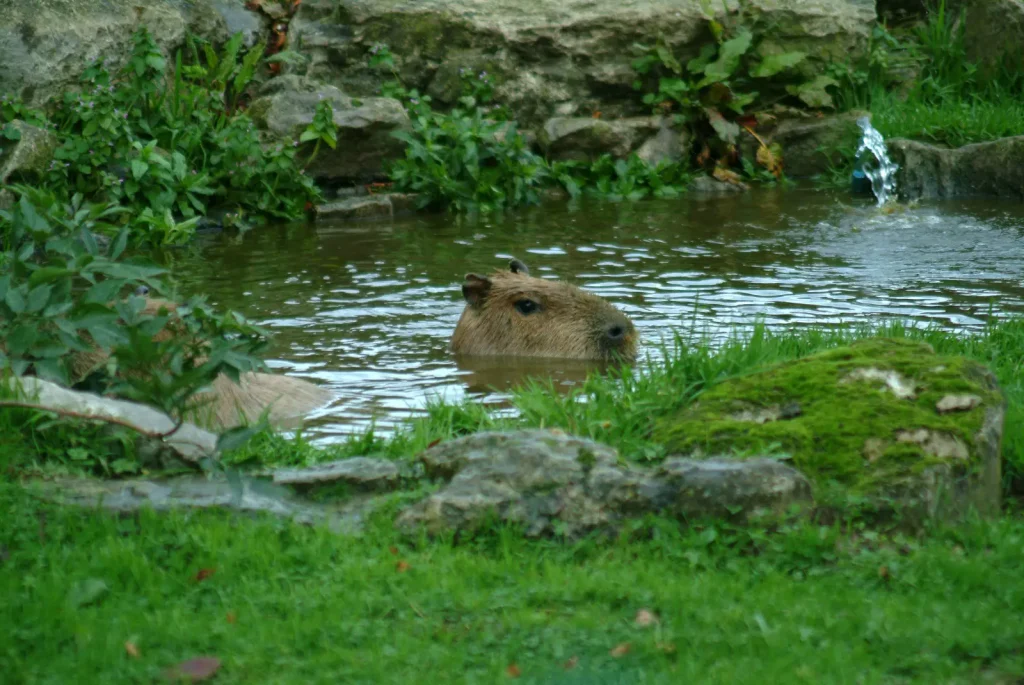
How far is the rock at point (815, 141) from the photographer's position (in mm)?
14484

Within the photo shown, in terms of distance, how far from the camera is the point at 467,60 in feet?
48.0

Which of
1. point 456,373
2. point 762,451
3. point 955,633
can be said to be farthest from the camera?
point 456,373

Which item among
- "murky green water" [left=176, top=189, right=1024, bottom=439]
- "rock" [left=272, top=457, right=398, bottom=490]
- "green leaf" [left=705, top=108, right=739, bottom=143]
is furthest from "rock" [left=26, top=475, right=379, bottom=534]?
"green leaf" [left=705, top=108, right=739, bottom=143]

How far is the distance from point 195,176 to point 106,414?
7105mm

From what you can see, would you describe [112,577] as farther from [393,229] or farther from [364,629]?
[393,229]

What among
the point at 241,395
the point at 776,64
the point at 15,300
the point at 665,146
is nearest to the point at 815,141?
the point at 776,64

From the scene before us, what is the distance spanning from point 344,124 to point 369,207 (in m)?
0.98

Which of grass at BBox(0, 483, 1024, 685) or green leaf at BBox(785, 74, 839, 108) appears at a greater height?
green leaf at BBox(785, 74, 839, 108)

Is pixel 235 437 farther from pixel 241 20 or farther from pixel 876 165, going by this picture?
pixel 241 20

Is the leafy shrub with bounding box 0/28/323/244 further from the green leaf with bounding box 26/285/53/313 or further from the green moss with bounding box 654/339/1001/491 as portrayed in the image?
the green moss with bounding box 654/339/1001/491

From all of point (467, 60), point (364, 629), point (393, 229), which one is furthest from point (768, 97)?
point (364, 629)

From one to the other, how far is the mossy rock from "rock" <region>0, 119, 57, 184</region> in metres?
7.41

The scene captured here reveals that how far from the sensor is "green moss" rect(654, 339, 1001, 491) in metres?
4.77

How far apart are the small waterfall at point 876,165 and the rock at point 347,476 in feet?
29.8
